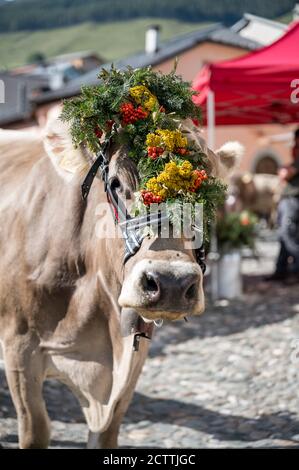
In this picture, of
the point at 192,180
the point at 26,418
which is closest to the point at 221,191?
the point at 192,180

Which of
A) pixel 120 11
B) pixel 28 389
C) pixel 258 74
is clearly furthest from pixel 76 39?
pixel 28 389

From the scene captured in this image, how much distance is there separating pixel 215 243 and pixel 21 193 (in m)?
5.27

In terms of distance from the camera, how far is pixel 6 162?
13.3 ft

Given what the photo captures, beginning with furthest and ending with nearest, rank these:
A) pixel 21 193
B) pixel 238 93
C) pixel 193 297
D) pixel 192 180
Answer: pixel 238 93 → pixel 21 193 → pixel 192 180 → pixel 193 297

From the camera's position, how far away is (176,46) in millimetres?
16250

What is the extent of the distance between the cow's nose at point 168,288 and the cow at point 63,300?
0.58 metres

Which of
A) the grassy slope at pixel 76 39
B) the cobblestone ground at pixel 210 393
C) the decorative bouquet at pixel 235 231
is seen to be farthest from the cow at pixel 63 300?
the decorative bouquet at pixel 235 231

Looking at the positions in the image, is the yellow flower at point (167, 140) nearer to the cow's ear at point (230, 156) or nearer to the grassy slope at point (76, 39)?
the cow's ear at point (230, 156)

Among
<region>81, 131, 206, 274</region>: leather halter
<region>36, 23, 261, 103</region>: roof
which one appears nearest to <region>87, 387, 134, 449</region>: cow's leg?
<region>81, 131, 206, 274</region>: leather halter

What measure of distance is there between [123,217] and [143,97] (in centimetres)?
53

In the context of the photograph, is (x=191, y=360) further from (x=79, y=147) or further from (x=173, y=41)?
(x=173, y=41)

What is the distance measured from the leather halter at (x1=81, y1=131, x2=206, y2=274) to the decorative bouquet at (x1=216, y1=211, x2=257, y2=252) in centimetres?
563

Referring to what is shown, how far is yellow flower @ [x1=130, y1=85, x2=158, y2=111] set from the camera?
9.88ft

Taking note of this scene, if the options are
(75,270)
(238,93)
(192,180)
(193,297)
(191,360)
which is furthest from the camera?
(238,93)
